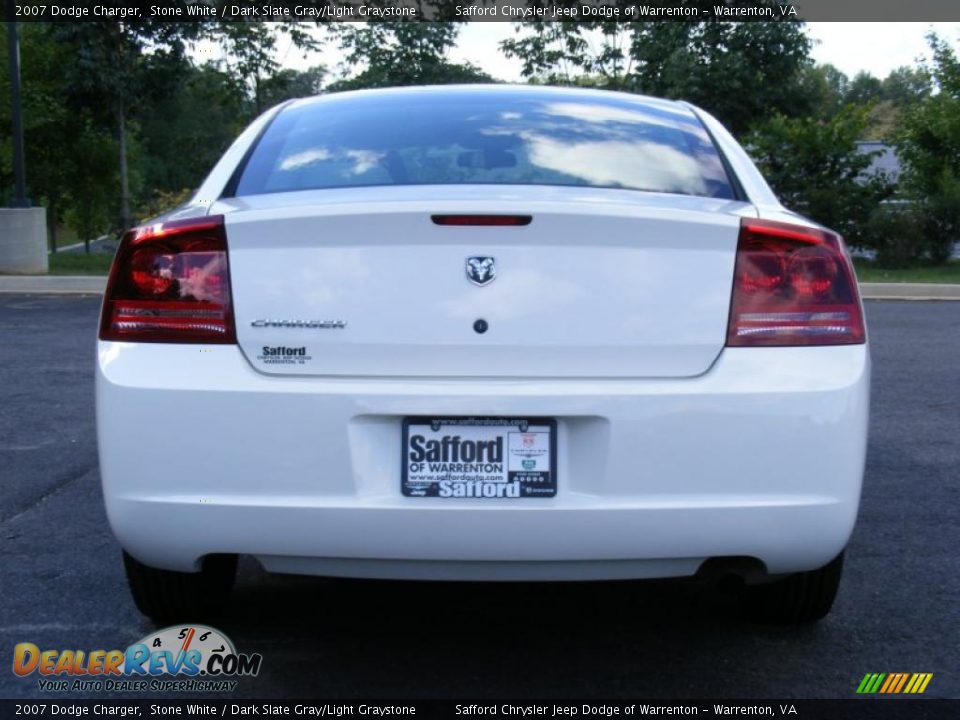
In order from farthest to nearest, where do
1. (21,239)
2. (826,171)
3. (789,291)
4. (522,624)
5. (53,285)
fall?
(826,171), (21,239), (53,285), (522,624), (789,291)

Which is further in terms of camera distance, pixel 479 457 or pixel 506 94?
pixel 506 94

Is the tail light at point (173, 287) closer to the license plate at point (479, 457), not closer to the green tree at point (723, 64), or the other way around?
the license plate at point (479, 457)

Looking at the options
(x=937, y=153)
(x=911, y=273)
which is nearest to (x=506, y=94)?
(x=911, y=273)

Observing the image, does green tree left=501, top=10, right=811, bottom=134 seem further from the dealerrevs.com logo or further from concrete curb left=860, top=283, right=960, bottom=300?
the dealerrevs.com logo

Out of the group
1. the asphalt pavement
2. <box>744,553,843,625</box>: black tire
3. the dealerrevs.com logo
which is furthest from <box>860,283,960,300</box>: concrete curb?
the dealerrevs.com logo

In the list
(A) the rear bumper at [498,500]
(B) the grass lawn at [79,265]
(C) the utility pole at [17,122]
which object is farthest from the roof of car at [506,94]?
(C) the utility pole at [17,122]

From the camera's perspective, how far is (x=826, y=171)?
2269 cm

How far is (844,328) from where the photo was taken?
120 inches

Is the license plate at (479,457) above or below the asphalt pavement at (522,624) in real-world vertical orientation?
above

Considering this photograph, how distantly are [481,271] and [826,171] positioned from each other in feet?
69.0

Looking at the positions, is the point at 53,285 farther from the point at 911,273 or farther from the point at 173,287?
the point at 173,287

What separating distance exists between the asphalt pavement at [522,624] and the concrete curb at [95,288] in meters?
10.8

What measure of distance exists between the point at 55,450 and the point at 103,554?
1.90 meters

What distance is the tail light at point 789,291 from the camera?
117 inches
